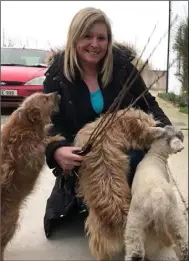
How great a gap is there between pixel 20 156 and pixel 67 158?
0.30 meters

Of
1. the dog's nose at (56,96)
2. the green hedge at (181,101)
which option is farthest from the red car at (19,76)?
the dog's nose at (56,96)

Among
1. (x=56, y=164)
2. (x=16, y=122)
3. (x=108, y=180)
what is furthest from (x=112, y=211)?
(x=16, y=122)

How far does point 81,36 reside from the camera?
2.75 m

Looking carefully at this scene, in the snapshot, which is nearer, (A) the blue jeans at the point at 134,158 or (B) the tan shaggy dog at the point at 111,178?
(B) the tan shaggy dog at the point at 111,178

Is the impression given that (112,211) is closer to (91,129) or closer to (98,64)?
(91,129)

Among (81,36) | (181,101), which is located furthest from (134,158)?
(181,101)

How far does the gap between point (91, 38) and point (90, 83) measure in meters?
0.35

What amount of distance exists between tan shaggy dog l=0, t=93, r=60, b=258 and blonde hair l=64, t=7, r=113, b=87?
0.43 meters

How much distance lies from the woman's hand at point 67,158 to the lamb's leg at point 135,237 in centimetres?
49

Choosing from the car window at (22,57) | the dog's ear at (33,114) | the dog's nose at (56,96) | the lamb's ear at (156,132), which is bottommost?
the lamb's ear at (156,132)

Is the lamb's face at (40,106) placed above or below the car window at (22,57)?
below

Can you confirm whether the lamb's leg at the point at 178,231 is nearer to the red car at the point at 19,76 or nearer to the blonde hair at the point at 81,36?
the blonde hair at the point at 81,36

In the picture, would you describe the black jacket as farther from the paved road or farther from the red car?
the red car

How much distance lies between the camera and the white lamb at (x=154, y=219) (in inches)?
82.2
